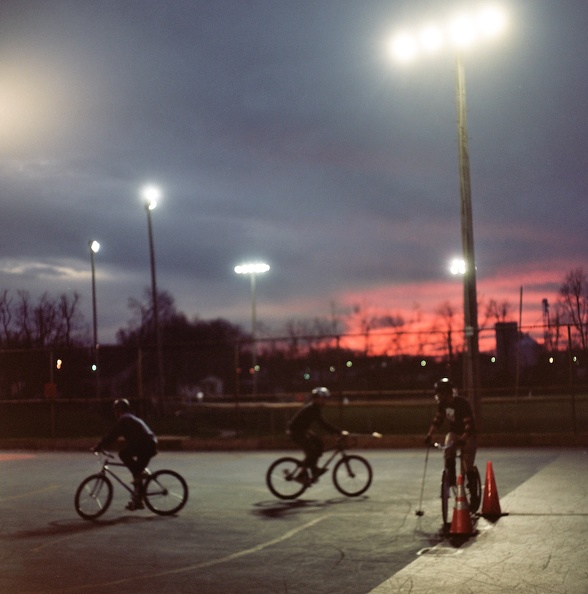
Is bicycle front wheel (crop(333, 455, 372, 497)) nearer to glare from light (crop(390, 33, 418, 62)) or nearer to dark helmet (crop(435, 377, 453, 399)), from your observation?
dark helmet (crop(435, 377, 453, 399))

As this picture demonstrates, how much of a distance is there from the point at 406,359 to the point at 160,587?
71.1 ft

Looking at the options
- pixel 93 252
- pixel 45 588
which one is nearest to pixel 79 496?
pixel 45 588

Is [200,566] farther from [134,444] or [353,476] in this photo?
[353,476]

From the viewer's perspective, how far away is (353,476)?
15.8m

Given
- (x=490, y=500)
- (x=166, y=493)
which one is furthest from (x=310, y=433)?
(x=490, y=500)

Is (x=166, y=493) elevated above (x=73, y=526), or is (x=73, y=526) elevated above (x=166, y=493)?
(x=166, y=493)

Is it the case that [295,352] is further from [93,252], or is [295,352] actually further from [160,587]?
[160,587]

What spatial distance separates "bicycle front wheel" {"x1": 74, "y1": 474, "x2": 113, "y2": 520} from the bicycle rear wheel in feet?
9.08

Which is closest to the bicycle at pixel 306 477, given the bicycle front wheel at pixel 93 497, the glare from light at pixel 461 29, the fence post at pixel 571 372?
the bicycle front wheel at pixel 93 497

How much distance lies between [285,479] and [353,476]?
1113 millimetres

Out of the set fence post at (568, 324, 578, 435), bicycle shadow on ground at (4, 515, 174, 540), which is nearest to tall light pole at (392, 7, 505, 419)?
bicycle shadow on ground at (4, 515, 174, 540)

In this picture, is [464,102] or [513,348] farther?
[513,348]

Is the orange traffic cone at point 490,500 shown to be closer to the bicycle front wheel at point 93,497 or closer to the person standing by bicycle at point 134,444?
the person standing by bicycle at point 134,444

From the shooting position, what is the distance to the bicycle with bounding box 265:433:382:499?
51.3ft
